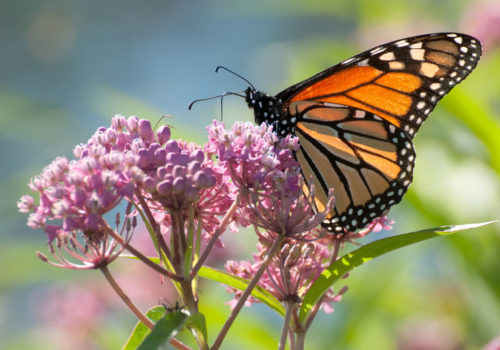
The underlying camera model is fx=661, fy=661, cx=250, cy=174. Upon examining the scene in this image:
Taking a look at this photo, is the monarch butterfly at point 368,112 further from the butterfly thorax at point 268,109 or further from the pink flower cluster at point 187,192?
the pink flower cluster at point 187,192

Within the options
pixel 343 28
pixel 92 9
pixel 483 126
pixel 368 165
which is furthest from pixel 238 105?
pixel 92 9

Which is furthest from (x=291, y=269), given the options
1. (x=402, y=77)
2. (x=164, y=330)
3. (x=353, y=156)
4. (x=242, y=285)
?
(x=402, y=77)

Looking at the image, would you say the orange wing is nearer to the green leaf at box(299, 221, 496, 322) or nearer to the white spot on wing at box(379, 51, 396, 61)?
the white spot on wing at box(379, 51, 396, 61)

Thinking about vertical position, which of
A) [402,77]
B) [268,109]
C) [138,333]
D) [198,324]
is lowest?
[138,333]

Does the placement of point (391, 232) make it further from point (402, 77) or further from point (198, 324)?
point (198, 324)

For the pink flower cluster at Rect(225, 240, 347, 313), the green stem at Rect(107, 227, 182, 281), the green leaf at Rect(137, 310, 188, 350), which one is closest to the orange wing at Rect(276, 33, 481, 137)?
the pink flower cluster at Rect(225, 240, 347, 313)

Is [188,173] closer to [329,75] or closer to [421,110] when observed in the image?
[329,75]
